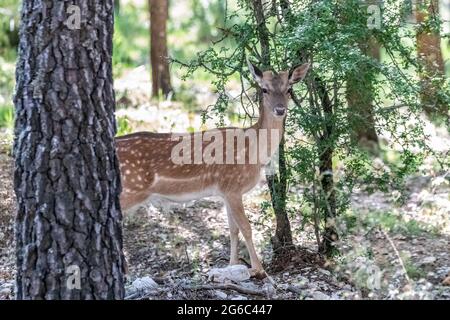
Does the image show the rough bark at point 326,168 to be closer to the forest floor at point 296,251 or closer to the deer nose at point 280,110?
the forest floor at point 296,251

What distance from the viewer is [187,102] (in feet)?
43.7

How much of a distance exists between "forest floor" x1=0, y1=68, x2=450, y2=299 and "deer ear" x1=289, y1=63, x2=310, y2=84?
1.18 m

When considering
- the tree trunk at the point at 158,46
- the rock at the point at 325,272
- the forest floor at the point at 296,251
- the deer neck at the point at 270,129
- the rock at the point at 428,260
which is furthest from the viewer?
the tree trunk at the point at 158,46

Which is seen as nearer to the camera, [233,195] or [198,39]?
[233,195]

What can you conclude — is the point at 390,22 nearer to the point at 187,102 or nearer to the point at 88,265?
the point at 88,265

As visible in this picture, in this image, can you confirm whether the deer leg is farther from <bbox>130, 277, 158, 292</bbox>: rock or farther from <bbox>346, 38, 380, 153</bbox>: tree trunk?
<bbox>346, 38, 380, 153</bbox>: tree trunk

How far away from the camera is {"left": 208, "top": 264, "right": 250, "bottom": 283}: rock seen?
6797mm

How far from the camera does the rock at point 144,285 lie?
634cm

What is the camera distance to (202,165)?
7.67 m

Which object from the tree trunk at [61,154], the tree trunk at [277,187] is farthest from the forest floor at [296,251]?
the tree trunk at [61,154]

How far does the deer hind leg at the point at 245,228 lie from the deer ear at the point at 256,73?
108 cm

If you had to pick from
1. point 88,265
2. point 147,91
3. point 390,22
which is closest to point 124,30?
point 147,91

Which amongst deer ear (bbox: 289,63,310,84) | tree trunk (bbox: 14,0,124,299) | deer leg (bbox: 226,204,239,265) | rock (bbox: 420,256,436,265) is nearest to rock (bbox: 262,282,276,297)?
deer leg (bbox: 226,204,239,265)

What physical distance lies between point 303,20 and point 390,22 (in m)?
0.80
